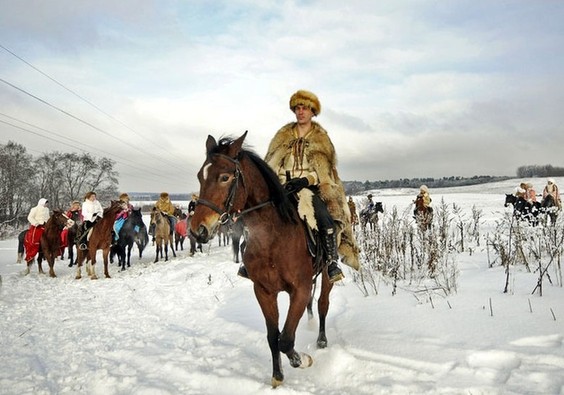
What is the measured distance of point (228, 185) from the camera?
2951 mm

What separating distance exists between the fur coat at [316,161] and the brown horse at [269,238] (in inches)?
29.5

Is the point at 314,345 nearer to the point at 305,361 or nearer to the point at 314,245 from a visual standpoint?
the point at 305,361

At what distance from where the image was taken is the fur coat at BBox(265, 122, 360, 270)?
4.13 metres

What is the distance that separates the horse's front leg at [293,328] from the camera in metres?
3.25

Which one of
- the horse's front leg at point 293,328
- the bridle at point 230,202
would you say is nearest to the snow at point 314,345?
the horse's front leg at point 293,328

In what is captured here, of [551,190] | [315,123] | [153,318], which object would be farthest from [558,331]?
[551,190]

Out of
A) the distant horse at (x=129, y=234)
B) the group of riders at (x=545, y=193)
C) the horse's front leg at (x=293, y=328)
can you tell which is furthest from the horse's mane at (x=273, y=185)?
the group of riders at (x=545, y=193)

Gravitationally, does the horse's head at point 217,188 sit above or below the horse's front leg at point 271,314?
above

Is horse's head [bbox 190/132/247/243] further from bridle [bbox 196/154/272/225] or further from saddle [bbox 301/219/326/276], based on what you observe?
saddle [bbox 301/219/326/276]

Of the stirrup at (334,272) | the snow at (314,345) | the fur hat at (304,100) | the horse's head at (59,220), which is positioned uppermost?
the fur hat at (304,100)

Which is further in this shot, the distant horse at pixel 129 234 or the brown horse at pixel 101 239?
the distant horse at pixel 129 234

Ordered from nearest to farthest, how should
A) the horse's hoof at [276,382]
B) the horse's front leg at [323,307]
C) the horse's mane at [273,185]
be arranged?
the horse's hoof at [276,382] < the horse's mane at [273,185] < the horse's front leg at [323,307]

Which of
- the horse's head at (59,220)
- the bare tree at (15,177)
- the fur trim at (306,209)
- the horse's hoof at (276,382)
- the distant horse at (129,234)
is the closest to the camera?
the horse's hoof at (276,382)

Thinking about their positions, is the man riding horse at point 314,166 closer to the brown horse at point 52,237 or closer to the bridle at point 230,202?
the bridle at point 230,202
